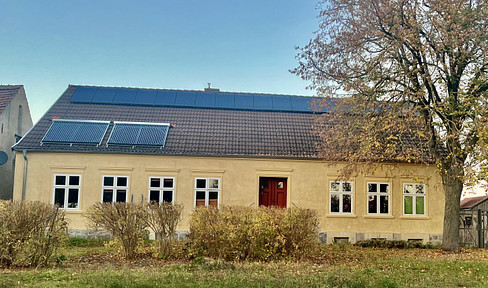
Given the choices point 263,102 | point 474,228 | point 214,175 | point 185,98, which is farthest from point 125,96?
point 474,228

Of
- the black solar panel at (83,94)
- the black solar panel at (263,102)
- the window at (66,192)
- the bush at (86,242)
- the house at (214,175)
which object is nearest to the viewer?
the bush at (86,242)

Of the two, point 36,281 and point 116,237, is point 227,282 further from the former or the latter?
point 116,237

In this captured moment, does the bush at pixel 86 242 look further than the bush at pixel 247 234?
Yes

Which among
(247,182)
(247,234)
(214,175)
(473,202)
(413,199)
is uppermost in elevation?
(214,175)

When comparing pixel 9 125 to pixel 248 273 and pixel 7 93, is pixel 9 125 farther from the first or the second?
pixel 248 273

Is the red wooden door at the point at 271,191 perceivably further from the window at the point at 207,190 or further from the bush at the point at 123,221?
the bush at the point at 123,221

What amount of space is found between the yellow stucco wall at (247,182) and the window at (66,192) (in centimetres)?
21

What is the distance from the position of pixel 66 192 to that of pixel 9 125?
24.1 ft

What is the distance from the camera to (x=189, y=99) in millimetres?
25812

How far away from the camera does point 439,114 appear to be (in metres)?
16.6

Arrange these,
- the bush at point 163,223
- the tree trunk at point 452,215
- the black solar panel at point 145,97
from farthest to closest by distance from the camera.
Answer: the black solar panel at point 145,97 → the tree trunk at point 452,215 → the bush at point 163,223

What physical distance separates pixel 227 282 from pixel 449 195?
11142 millimetres

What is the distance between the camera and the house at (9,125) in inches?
971

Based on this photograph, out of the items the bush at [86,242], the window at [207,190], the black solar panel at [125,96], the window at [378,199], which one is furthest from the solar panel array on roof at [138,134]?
the window at [378,199]
